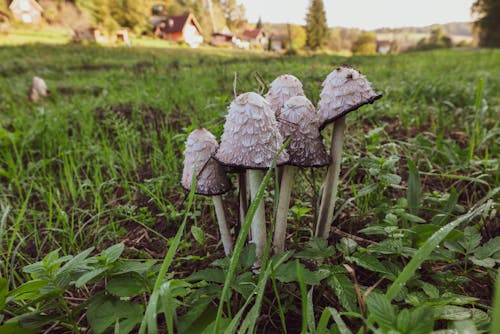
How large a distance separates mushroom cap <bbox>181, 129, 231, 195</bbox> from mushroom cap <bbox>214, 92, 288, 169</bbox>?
137 mm

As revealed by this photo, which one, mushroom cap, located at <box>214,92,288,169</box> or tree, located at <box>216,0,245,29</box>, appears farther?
tree, located at <box>216,0,245,29</box>

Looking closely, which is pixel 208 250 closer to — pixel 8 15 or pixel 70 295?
pixel 70 295

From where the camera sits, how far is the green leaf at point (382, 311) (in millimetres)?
690

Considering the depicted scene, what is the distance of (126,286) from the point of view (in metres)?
0.90

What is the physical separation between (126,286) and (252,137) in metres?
0.58

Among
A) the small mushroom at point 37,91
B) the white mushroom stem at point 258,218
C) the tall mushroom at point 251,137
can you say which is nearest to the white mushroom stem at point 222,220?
the white mushroom stem at point 258,218

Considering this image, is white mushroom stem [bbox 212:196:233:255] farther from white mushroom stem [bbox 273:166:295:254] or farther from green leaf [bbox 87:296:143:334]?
green leaf [bbox 87:296:143:334]

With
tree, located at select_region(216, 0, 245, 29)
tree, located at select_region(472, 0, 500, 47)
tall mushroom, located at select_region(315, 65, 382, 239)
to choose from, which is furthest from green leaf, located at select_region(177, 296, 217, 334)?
tree, located at select_region(472, 0, 500, 47)

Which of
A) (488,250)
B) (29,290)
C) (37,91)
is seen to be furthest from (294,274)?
(37,91)

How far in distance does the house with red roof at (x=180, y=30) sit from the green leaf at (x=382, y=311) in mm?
12233

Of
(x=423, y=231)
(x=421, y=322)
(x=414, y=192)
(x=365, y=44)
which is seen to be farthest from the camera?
(x=365, y=44)

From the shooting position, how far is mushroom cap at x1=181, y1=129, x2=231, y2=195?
3.81 ft

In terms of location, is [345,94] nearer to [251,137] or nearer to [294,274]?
[251,137]

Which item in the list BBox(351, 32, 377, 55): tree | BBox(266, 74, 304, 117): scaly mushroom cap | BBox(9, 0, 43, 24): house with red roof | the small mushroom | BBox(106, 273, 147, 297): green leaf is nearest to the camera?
BBox(106, 273, 147, 297): green leaf
